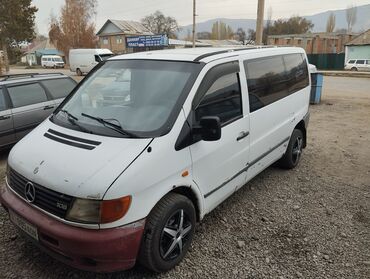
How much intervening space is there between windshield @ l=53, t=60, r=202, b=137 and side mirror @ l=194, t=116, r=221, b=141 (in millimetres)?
252

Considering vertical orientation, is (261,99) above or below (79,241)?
above

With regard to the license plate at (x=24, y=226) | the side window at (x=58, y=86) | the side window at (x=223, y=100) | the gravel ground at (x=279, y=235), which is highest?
the side window at (x=223, y=100)

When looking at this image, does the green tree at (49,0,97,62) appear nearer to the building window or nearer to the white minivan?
the building window

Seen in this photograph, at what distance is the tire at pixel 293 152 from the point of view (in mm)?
5156

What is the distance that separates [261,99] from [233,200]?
137 cm

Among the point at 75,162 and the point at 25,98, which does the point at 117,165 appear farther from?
the point at 25,98

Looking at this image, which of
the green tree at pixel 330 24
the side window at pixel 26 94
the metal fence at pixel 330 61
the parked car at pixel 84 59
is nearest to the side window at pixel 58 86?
the side window at pixel 26 94

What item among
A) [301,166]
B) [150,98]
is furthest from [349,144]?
[150,98]

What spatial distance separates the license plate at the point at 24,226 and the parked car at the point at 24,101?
3664 mm

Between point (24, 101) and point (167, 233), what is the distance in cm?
486

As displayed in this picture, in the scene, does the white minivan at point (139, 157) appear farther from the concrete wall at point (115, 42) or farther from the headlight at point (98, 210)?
the concrete wall at point (115, 42)

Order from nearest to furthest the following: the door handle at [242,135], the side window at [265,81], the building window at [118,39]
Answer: the door handle at [242,135] → the side window at [265,81] → the building window at [118,39]

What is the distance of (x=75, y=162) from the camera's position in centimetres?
259

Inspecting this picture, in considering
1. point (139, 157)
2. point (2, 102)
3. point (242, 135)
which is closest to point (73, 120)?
point (139, 157)
